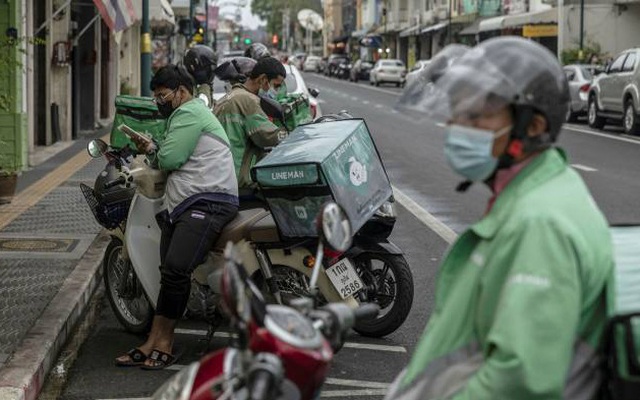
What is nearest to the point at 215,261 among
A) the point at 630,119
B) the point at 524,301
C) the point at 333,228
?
the point at 333,228

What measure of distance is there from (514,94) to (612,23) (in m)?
46.8

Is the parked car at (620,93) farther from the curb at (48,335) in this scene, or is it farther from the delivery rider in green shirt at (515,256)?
the delivery rider in green shirt at (515,256)

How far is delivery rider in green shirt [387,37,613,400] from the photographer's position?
8.59 feet

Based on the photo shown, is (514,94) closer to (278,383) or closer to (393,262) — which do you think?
(278,383)

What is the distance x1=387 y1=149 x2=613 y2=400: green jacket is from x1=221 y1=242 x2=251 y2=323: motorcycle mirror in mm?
421

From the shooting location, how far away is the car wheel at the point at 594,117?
30078 mm

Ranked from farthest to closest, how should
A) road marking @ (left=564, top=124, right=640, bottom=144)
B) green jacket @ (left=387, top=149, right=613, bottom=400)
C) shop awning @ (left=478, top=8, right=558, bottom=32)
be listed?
1. shop awning @ (left=478, top=8, right=558, bottom=32)
2. road marking @ (left=564, top=124, right=640, bottom=144)
3. green jacket @ (left=387, top=149, right=613, bottom=400)

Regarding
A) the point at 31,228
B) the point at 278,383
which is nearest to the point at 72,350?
the point at 31,228

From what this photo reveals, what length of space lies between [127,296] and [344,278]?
1.59m

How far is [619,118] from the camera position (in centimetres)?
2866

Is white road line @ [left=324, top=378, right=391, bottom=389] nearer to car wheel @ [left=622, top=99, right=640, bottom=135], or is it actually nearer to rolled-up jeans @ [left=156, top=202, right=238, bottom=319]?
rolled-up jeans @ [left=156, top=202, right=238, bottom=319]

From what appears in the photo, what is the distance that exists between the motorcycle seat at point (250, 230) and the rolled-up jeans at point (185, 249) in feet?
0.33

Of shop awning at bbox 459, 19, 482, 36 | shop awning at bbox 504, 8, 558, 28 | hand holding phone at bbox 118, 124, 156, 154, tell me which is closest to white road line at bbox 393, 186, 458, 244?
hand holding phone at bbox 118, 124, 156, 154

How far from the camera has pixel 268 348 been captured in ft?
9.40
